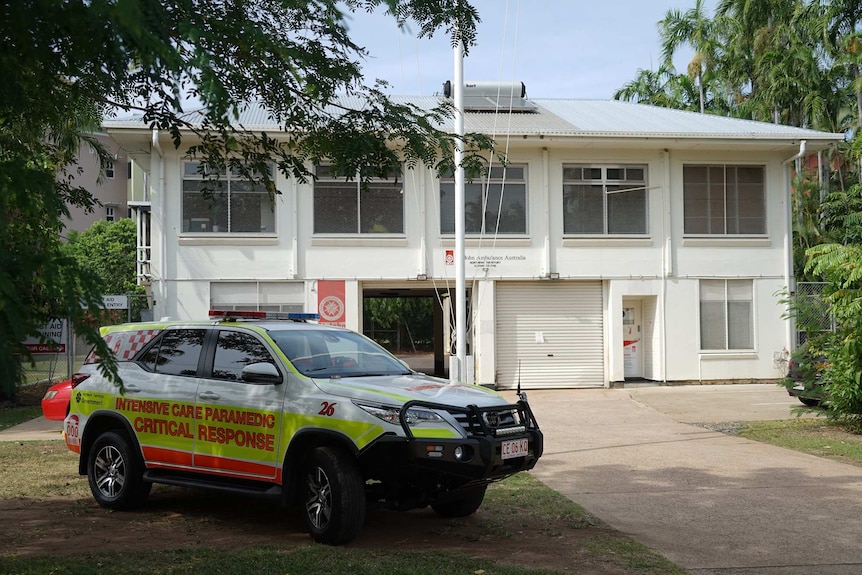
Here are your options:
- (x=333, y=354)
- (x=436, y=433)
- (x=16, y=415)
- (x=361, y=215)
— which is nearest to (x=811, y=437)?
(x=333, y=354)

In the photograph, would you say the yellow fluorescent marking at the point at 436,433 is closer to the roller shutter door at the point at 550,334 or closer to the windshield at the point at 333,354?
the windshield at the point at 333,354

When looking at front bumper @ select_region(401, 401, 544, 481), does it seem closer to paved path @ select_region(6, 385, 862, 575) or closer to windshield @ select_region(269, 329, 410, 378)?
windshield @ select_region(269, 329, 410, 378)

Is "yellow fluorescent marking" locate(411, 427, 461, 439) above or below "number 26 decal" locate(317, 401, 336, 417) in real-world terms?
below

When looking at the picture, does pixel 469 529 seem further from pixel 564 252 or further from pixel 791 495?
pixel 564 252

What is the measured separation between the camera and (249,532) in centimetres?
774

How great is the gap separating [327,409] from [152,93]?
3.01 meters

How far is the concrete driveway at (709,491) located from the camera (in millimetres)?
7012

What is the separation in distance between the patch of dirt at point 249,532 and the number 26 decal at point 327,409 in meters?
1.04

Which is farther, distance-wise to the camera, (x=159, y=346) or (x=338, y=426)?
(x=159, y=346)

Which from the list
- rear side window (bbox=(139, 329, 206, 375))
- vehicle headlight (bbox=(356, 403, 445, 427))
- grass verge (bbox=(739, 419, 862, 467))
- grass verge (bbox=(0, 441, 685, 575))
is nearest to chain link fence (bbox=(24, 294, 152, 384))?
rear side window (bbox=(139, 329, 206, 375))

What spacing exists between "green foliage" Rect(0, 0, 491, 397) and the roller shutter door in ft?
45.0

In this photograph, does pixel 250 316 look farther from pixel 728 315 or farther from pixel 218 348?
pixel 728 315

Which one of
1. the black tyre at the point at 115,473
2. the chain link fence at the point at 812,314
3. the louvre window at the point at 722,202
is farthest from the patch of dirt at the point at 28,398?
the louvre window at the point at 722,202

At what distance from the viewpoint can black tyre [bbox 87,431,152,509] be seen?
8.44 meters
